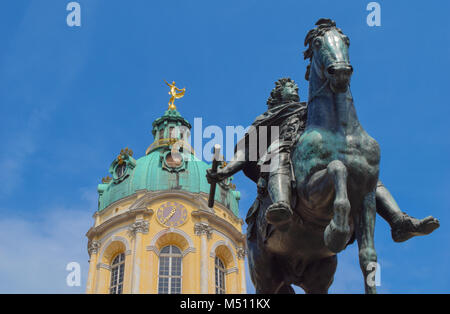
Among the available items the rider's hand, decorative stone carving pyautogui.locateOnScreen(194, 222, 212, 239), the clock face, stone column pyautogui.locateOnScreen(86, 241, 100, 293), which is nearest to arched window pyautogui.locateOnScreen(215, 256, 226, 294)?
decorative stone carving pyautogui.locateOnScreen(194, 222, 212, 239)

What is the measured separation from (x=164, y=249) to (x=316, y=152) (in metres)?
40.3

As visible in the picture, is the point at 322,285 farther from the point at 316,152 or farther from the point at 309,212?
the point at 316,152

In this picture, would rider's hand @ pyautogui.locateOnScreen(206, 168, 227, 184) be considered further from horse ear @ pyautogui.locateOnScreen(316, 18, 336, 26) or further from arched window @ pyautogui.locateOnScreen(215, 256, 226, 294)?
arched window @ pyautogui.locateOnScreen(215, 256, 226, 294)

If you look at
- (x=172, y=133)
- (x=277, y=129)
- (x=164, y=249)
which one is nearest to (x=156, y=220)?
(x=164, y=249)

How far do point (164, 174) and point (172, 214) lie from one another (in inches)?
162

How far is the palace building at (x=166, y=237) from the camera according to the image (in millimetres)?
43125

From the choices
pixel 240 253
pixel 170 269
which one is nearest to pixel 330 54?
pixel 170 269

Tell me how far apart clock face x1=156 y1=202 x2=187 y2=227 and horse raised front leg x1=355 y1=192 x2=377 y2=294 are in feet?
129

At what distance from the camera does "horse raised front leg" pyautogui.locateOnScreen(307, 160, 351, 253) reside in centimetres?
538

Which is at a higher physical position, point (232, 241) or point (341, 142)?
point (232, 241)

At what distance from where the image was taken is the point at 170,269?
4416cm

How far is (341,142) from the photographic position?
598 centimetres

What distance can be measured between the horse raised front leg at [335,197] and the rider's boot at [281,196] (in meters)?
0.27
